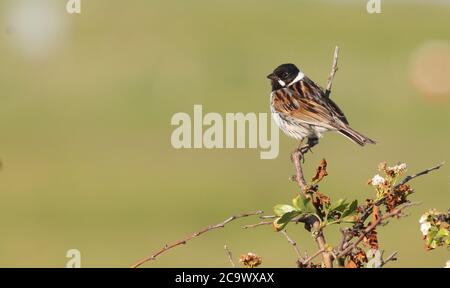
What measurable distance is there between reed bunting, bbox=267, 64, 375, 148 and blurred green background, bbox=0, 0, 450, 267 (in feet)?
19.0

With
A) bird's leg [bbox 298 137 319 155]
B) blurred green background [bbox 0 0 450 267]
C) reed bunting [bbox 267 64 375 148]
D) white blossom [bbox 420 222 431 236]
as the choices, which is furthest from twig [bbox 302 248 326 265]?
blurred green background [bbox 0 0 450 267]

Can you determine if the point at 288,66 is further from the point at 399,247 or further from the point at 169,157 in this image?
the point at 169,157

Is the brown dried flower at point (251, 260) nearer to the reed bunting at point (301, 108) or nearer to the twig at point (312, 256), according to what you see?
the twig at point (312, 256)

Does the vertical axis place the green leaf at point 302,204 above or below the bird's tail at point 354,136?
below

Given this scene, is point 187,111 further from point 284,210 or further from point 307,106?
point 284,210

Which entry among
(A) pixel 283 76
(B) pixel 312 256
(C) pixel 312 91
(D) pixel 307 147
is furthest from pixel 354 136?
(B) pixel 312 256

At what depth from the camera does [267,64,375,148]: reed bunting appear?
9.30 metres

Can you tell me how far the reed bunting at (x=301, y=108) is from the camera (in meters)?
9.30

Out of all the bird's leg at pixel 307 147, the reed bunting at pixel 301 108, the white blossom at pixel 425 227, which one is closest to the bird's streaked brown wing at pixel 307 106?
the reed bunting at pixel 301 108

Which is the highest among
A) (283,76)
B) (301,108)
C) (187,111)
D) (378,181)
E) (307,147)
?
(187,111)

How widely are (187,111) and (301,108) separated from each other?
1863 centimetres

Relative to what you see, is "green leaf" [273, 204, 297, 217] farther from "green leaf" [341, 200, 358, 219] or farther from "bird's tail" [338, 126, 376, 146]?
"bird's tail" [338, 126, 376, 146]

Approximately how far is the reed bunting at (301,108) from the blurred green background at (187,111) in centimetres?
579

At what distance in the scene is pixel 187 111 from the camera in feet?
92.1
